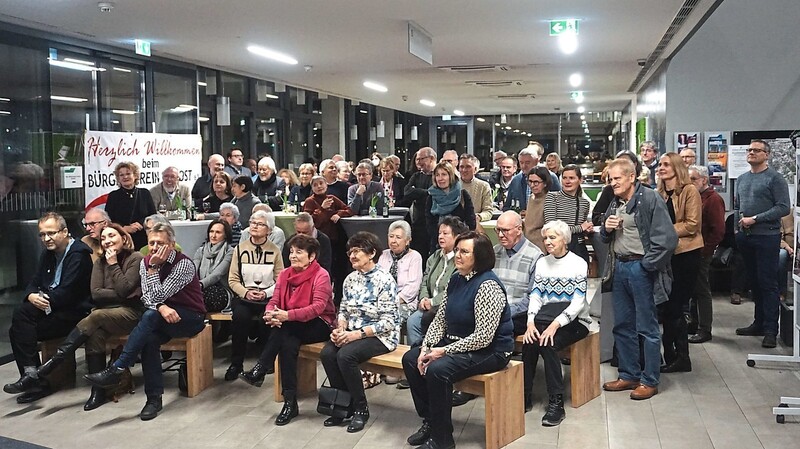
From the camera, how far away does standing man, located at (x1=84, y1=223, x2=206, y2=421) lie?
5.17 meters

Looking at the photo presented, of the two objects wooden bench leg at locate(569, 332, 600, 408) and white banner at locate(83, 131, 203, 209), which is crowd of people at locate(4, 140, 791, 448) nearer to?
wooden bench leg at locate(569, 332, 600, 408)

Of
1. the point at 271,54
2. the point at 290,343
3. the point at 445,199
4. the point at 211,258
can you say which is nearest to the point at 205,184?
the point at 271,54

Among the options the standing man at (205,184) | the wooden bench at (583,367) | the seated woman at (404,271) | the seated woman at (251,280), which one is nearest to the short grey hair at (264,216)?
the seated woman at (251,280)

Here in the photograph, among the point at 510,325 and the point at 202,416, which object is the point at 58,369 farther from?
the point at 510,325

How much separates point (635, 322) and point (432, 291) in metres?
1.41

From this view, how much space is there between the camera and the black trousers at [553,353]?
479cm

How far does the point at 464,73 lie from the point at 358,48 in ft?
11.3

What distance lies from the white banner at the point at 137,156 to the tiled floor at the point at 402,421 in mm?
2797

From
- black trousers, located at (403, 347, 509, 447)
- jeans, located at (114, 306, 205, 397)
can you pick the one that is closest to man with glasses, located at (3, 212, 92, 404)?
jeans, located at (114, 306, 205, 397)

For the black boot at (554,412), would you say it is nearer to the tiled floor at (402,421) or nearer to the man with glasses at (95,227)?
the tiled floor at (402,421)

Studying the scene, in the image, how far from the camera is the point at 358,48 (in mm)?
9344

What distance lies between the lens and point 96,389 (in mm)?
5344

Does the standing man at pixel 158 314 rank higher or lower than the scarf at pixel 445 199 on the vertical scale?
lower

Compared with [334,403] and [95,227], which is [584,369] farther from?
[95,227]
